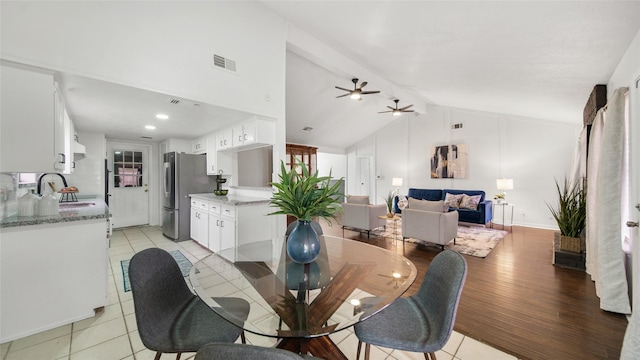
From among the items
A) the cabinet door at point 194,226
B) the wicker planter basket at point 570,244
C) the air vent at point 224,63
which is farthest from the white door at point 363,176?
the air vent at point 224,63

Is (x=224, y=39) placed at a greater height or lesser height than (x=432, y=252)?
greater

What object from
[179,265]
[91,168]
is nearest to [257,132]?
[179,265]

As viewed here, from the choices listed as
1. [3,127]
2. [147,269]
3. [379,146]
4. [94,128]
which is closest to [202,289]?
[147,269]

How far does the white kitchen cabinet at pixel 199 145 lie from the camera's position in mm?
4980

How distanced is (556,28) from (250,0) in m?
3.17

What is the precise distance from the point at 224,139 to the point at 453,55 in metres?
3.62

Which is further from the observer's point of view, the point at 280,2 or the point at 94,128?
the point at 94,128

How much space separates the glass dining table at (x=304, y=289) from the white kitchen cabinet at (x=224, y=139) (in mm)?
2453

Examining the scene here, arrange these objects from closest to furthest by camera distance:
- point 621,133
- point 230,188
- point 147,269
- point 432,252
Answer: point 147,269 < point 621,133 < point 432,252 < point 230,188

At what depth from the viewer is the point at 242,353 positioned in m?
0.61

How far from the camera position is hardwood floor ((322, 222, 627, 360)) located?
1787 mm

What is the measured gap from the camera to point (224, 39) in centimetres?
289

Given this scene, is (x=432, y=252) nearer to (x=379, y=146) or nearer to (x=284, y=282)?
(x=284, y=282)

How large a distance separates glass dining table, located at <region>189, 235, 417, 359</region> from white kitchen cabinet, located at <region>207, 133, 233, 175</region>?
286cm
